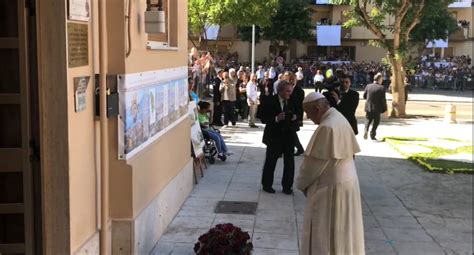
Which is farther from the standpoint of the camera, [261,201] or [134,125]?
[261,201]

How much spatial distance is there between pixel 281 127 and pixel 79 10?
4734mm

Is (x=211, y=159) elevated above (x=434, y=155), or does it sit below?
above

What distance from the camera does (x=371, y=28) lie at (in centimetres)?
2100

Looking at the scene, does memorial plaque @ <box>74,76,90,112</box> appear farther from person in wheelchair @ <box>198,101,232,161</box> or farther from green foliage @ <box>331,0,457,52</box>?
green foliage @ <box>331,0,457,52</box>

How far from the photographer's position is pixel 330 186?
4746 millimetres

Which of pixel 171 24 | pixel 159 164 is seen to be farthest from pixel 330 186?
pixel 171 24

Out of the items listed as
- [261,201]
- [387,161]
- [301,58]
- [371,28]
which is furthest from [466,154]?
[301,58]

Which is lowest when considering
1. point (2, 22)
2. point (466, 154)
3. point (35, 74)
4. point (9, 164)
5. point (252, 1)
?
point (466, 154)

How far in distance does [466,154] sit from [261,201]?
7207mm

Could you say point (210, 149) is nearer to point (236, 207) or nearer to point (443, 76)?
point (236, 207)

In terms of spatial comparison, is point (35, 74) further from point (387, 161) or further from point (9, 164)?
point (387, 161)

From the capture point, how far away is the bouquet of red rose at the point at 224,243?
17.2 ft

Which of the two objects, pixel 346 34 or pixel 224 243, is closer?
pixel 224 243

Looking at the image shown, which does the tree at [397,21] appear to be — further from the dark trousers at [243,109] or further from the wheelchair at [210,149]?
the wheelchair at [210,149]
